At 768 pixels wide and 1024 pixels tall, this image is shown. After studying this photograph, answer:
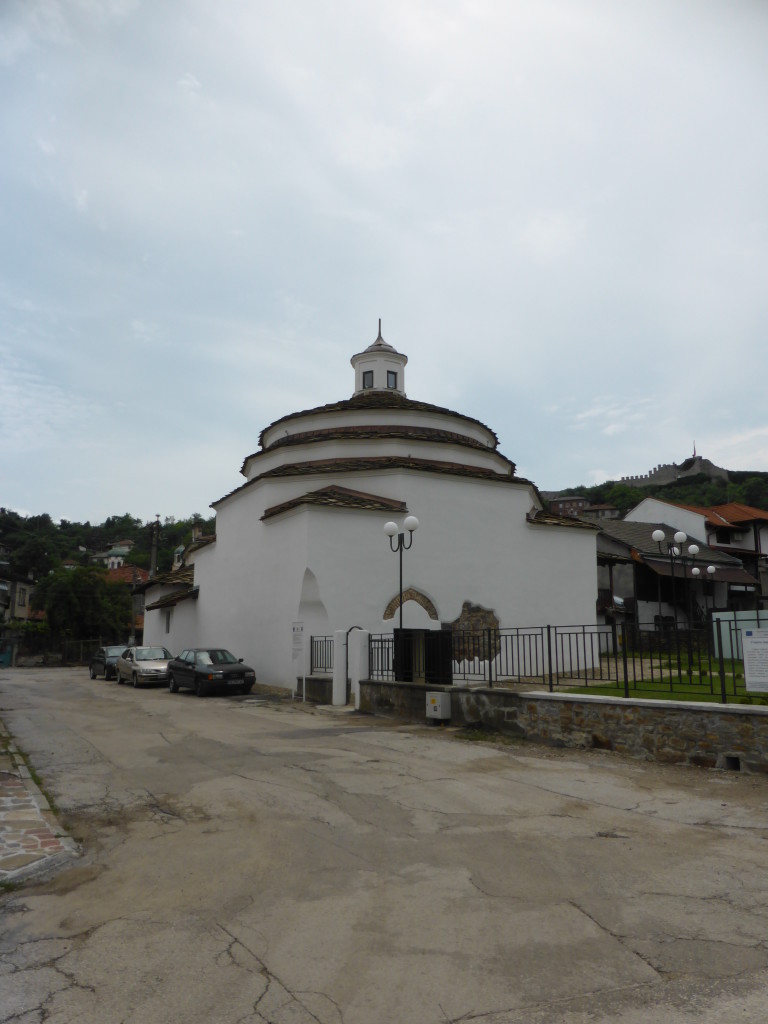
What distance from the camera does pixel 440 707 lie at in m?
12.9

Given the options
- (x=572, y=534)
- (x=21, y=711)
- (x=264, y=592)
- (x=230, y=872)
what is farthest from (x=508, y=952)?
(x=572, y=534)

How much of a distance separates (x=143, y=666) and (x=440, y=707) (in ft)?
48.9

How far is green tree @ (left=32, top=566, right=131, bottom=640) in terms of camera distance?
5112cm

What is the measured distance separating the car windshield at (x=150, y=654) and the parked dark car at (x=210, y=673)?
3.32 meters

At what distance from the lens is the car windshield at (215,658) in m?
21.1

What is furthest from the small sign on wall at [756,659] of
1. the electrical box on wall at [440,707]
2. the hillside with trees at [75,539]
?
the hillside with trees at [75,539]

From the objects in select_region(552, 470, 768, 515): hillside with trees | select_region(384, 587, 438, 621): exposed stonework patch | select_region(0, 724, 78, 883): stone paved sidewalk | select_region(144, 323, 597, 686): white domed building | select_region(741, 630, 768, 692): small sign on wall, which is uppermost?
select_region(552, 470, 768, 515): hillside with trees

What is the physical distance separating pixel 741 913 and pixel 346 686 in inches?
521

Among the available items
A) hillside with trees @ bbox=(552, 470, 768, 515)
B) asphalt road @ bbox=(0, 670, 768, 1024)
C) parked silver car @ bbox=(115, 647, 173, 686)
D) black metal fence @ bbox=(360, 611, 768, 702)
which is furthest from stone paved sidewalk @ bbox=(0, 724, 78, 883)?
hillside with trees @ bbox=(552, 470, 768, 515)

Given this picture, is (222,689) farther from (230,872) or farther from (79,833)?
(230,872)

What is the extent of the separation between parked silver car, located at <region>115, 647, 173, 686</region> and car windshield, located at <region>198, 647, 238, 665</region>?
3.37 m

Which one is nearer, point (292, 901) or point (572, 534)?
point (292, 901)

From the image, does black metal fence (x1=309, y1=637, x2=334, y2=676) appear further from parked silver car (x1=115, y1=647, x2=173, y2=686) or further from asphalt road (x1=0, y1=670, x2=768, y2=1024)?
asphalt road (x1=0, y1=670, x2=768, y2=1024)

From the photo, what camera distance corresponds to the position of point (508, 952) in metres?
3.94
